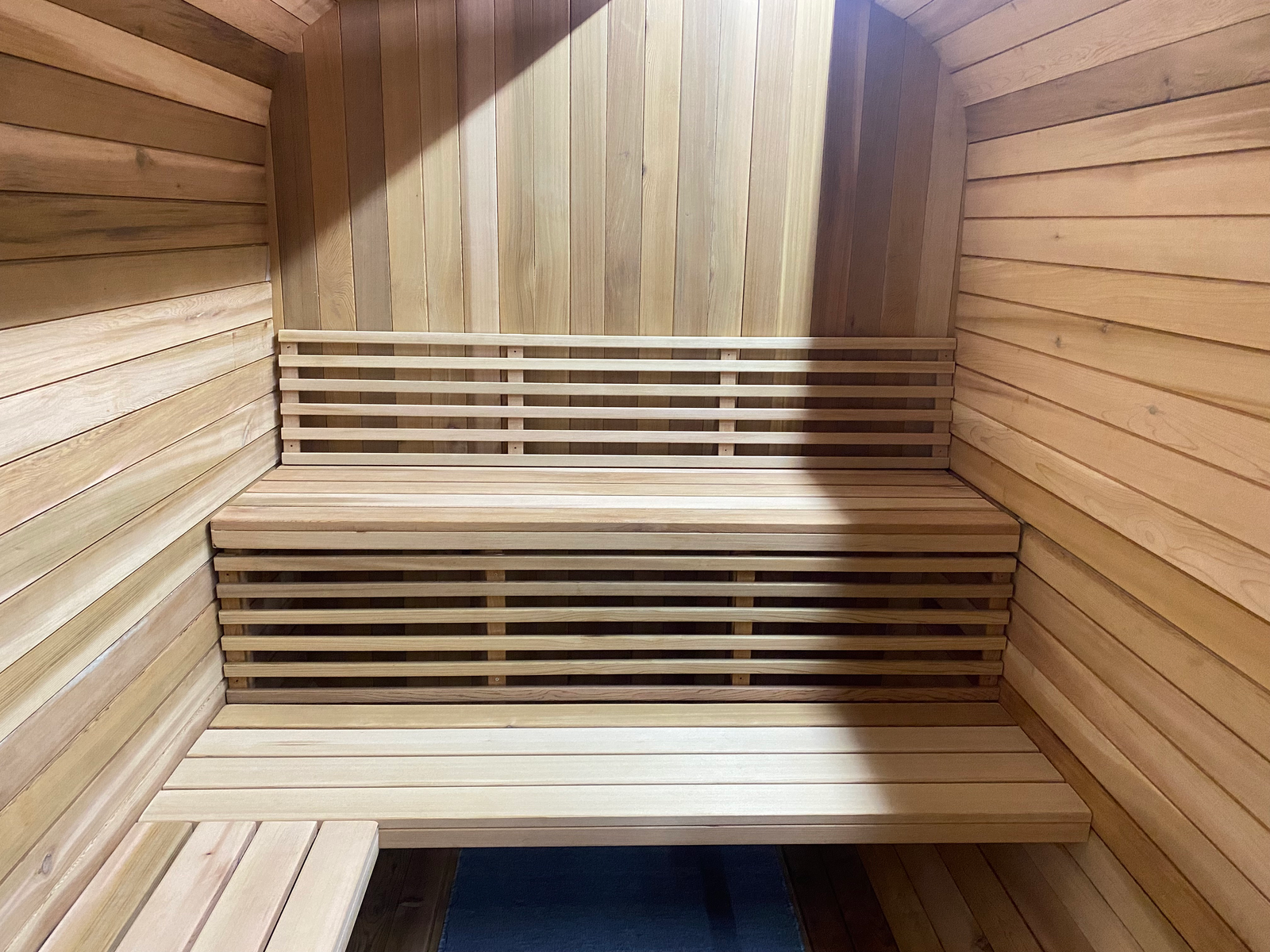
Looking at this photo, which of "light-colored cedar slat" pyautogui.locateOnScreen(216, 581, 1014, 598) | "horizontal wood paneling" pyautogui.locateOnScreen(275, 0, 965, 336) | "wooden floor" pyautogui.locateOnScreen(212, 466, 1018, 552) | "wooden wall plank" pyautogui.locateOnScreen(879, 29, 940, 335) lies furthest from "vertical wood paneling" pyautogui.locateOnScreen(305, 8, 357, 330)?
"wooden wall plank" pyautogui.locateOnScreen(879, 29, 940, 335)

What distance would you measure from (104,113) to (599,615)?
1426 mm

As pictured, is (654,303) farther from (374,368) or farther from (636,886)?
(636,886)

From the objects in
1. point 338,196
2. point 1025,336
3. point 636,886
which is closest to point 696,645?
point 636,886

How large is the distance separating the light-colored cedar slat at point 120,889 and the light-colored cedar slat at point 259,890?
0.44 ft

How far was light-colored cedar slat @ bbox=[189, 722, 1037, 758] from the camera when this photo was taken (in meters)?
2.06

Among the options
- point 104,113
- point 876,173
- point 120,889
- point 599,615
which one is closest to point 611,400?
point 599,615

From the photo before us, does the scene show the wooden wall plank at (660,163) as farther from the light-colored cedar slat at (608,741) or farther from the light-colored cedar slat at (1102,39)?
the light-colored cedar slat at (608,741)

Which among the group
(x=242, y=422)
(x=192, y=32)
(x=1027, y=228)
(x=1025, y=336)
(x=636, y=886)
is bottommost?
(x=636, y=886)

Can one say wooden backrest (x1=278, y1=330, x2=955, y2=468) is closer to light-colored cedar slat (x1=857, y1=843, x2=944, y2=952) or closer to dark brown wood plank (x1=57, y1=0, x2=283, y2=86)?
dark brown wood plank (x1=57, y1=0, x2=283, y2=86)

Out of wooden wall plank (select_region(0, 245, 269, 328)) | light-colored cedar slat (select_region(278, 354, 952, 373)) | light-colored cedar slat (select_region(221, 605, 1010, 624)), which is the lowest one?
light-colored cedar slat (select_region(221, 605, 1010, 624))

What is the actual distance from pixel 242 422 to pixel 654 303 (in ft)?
3.74

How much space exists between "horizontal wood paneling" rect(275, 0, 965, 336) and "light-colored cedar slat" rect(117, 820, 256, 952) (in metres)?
1.40

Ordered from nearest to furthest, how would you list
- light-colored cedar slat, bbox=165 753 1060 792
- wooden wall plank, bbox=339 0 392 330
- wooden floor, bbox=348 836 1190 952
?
wooden floor, bbox=348 836 1190 952, light-colored cedar slat, bbox=165 753 1060 792, wooden wall plank, bbox=339 0 392 330

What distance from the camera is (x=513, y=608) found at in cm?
227
